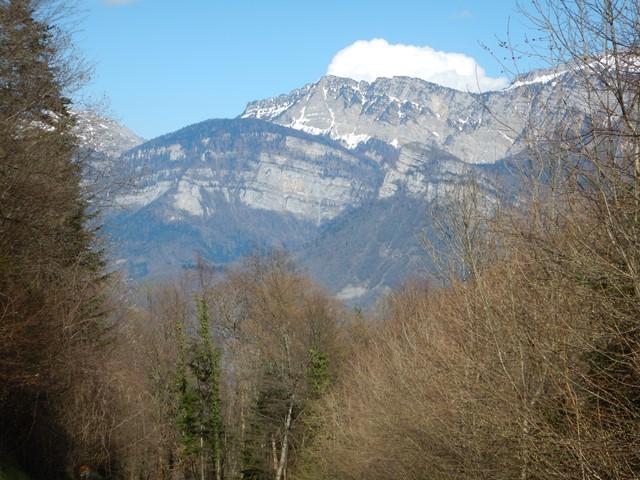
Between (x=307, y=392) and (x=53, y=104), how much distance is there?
23.7m

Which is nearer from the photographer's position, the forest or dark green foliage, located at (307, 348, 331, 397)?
the forest

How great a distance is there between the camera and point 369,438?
67.5 feet

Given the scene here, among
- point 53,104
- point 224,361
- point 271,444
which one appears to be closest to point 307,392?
point 271,444

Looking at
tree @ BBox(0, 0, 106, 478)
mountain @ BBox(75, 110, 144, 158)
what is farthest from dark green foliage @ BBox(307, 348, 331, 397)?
mountain @ BBox(75, 110, 144, 158)

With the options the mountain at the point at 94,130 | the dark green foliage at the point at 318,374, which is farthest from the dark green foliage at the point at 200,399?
the mountain at the point at 94,130

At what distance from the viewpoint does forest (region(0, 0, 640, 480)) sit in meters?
7.84

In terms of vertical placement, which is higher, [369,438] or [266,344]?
[369,438]

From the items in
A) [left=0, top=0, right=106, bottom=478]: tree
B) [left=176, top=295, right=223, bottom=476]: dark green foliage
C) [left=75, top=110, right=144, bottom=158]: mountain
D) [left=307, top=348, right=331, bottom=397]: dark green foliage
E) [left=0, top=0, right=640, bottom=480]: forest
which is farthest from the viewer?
[left=307, top=348, right=331, bottom=397]: dark green foliage

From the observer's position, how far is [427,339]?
14422mm

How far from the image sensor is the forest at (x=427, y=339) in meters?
7.84

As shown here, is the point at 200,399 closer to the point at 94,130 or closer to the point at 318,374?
the point at 318,374

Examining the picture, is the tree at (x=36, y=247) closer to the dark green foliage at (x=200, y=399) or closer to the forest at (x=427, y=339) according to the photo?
Answer: the forest at (x=427, y=339)

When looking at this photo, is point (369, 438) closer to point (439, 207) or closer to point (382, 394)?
point (382, 394)

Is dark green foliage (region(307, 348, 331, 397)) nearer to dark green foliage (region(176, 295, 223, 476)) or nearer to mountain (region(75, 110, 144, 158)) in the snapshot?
dark green foliage (region(176, 295, 223, 476))
